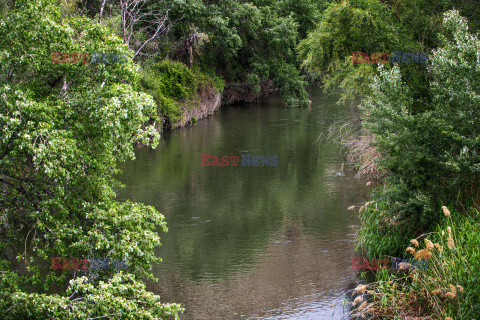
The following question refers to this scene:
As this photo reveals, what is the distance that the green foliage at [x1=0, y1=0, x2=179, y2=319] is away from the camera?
725 cm

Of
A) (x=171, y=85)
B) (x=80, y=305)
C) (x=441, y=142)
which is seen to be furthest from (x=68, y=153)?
(x=171, y=85)

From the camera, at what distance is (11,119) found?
720 cm

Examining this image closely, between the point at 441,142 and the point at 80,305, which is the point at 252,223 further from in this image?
the point at 80,305

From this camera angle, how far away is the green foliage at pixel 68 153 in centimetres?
725

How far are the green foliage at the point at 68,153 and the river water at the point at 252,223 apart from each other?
2746mm

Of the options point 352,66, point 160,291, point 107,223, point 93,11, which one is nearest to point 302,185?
point 352,66

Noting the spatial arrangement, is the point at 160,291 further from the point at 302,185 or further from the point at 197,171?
the point at 197,171

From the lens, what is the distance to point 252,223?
14953mm

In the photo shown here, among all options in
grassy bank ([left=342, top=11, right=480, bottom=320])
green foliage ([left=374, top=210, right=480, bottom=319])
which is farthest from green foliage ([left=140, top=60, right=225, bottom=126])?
green foliage ([left=374, top=210, right=480, bottom=319])

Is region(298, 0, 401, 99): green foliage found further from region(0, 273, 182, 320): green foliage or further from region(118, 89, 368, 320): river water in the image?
region(0, 273, 182, 320): green foliage

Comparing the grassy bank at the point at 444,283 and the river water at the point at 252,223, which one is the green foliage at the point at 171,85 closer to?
the river water at the point at 252,223

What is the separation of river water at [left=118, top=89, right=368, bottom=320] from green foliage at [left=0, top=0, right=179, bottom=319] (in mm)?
2746

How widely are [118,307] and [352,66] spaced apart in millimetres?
12019

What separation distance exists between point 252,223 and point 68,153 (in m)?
8.33
